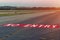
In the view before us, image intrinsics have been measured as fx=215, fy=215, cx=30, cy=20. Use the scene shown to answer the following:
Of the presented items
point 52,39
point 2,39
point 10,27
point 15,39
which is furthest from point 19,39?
point 10,27

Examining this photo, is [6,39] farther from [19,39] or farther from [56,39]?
[56,39]

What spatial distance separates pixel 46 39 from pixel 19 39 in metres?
1.56

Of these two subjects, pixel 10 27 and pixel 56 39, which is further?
pixel 10 27

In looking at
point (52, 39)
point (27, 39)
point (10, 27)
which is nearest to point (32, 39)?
point (27, 39)

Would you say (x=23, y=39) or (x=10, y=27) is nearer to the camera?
(x=23, y=39)

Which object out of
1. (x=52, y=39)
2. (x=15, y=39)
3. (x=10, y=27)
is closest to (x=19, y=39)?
(x=15, y=39)

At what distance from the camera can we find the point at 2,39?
1210cm

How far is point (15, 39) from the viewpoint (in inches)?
486

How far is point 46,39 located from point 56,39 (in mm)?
608

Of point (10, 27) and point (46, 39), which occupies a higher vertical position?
point (46, 39)

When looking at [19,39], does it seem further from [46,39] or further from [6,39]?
[46,39]

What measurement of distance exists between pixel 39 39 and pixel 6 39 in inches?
75.2

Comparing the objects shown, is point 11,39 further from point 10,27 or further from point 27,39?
point 10,27

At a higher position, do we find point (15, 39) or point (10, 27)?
point (15, 39)
